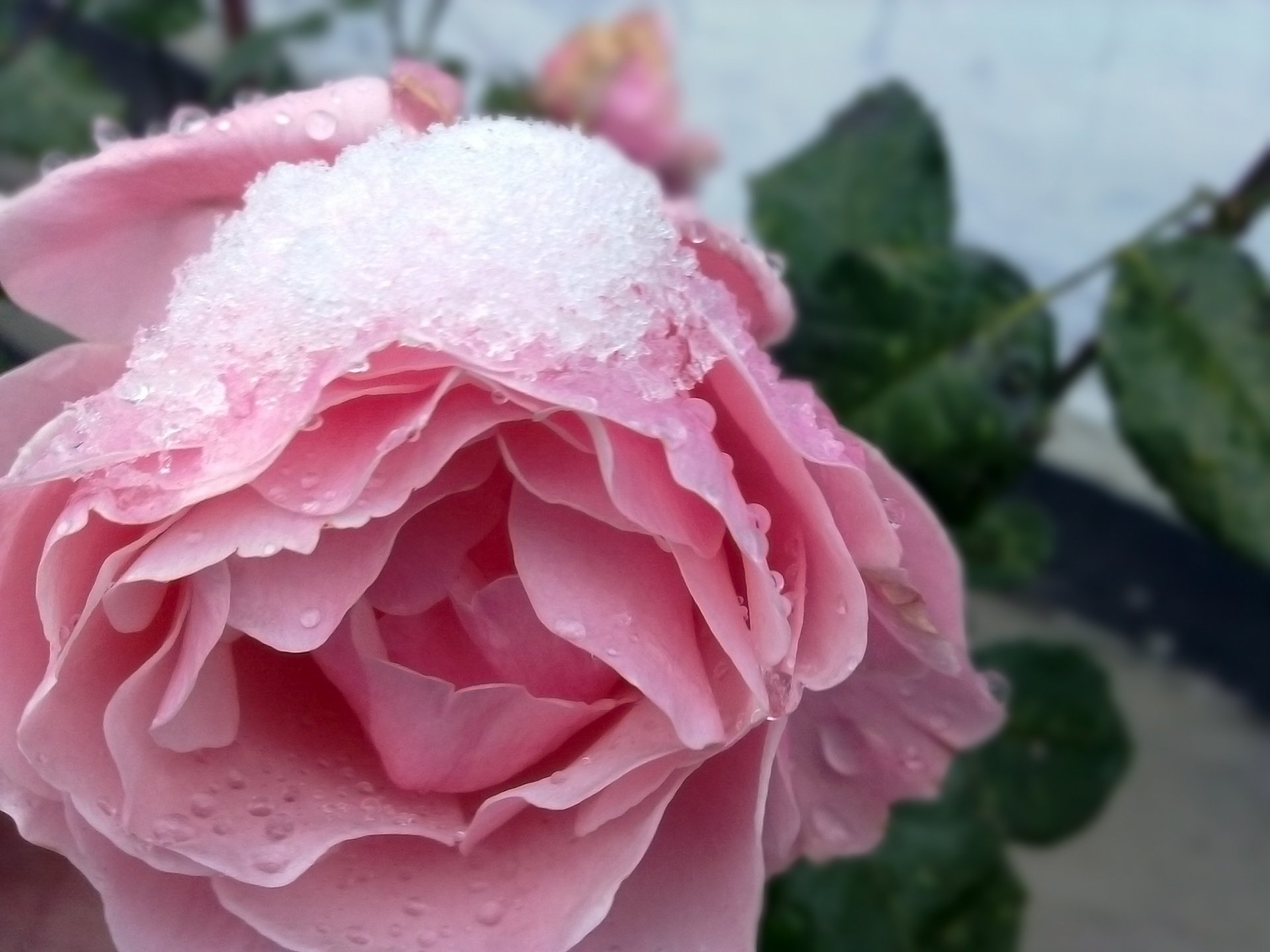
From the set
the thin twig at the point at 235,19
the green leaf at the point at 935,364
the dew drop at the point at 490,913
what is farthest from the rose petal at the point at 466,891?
the thin twig at the point at 235,19

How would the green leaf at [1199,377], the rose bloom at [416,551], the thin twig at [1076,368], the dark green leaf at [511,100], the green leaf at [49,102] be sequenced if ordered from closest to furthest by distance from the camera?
the rose bloom at [416,551] → the green leaf at [1199,377] → the thin twig at [1076,368] → the green leaf at [49,102] → the dark green leaf at [511,100]

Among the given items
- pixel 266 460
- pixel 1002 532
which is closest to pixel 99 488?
pixel 266 460

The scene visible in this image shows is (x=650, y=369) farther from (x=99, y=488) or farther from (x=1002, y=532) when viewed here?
(x=1002, y=532)

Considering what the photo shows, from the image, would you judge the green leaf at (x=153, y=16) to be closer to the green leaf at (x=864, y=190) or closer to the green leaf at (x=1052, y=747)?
the green leaf at (x=864, y=190)

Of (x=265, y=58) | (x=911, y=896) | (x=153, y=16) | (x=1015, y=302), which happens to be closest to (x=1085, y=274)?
(x=1015, y=302)

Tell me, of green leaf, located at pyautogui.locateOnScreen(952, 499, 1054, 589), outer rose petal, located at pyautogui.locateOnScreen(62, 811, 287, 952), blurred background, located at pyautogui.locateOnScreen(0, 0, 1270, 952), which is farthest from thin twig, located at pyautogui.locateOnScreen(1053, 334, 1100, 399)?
outer rose petal, located at pyautogui.locateOnScreen(62, 811, 287, 952)

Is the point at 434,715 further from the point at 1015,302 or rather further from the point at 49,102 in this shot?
the point at 49,102
